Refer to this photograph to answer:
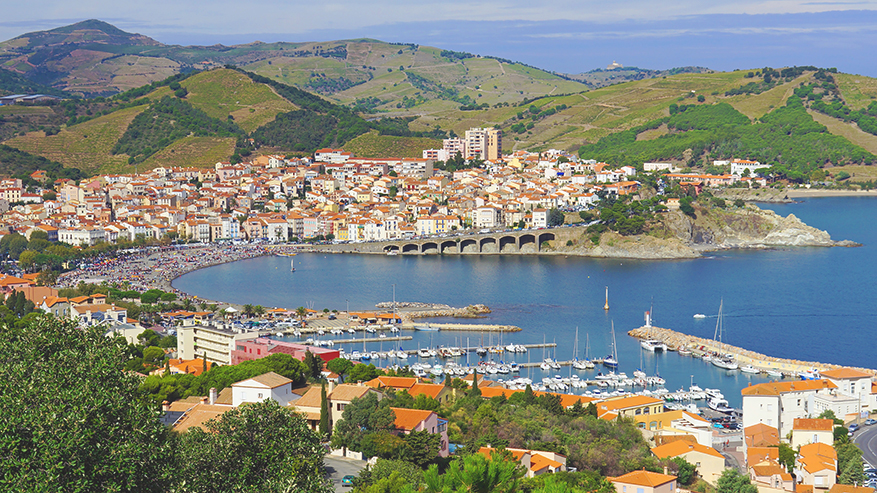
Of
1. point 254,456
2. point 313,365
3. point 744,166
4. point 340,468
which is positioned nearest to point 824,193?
point 744,166

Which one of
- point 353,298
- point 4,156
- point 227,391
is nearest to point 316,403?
point 227,391

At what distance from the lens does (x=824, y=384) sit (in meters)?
20.9

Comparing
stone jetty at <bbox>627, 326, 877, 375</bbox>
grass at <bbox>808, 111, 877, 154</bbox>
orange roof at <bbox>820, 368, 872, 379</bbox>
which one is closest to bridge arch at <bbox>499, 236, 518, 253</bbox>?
stone jetty at <bbox>627, 326, 877, 375</bbox>

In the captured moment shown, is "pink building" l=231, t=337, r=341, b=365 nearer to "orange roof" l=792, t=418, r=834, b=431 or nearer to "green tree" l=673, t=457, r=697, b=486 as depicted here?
"green tree" l=673, t=457, r=697, b=486

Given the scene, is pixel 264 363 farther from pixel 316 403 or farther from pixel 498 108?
pixel 498 108

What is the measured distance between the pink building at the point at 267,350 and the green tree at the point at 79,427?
1158 cm

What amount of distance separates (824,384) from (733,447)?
11.6ft

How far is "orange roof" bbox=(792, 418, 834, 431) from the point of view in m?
17.8

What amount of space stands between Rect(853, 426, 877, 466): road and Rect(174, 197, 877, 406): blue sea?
3840 mm

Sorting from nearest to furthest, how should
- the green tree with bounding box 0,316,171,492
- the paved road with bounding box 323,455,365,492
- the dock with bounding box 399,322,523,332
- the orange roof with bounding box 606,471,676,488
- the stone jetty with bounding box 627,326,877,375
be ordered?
the green tree with bounding box 0,316,171,492, the paved road with bounding box 323,455,365,492, the orange roof with bounding box 606,471,676,488, the stone jetty with bounding box 627,326,877,375, the dock with bounding box 399,322,523,332

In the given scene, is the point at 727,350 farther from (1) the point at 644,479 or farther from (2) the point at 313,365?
(1) the point at 644,479

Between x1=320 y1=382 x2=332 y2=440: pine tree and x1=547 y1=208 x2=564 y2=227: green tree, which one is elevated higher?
x1=547 y1=208 x2=564 y2=227: green tree

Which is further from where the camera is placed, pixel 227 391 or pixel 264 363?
pixel 264 363

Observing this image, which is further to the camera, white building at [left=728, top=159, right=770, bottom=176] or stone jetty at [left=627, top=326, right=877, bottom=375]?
white building at [left=728, top=159, right=770, bottom=176]
